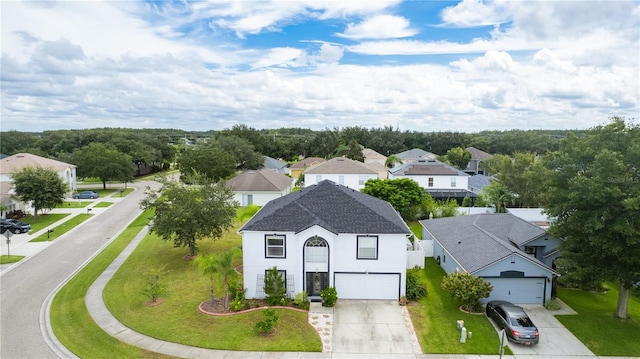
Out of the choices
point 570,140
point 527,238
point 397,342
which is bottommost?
point 397,342

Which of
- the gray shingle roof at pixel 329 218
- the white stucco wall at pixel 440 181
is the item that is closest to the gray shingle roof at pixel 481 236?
the gray shingle roof at pixel 329 218

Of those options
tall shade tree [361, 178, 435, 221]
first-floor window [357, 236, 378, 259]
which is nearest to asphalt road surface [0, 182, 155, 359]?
first-floor window [357, 236, 378, 259]

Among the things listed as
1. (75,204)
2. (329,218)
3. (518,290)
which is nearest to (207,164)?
(75,204)

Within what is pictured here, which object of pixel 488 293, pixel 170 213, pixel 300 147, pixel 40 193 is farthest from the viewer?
pixel 300 147

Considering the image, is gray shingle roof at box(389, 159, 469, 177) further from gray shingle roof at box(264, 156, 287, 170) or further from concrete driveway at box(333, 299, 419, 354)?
concrete driveway at box(333, 299, 419, 354)

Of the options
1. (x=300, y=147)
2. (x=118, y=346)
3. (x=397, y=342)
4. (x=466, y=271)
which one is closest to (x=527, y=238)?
(x=466, y=271)

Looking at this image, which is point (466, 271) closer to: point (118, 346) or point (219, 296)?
point (219, 296)

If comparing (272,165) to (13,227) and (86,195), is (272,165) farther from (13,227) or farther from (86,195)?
(13,227)
